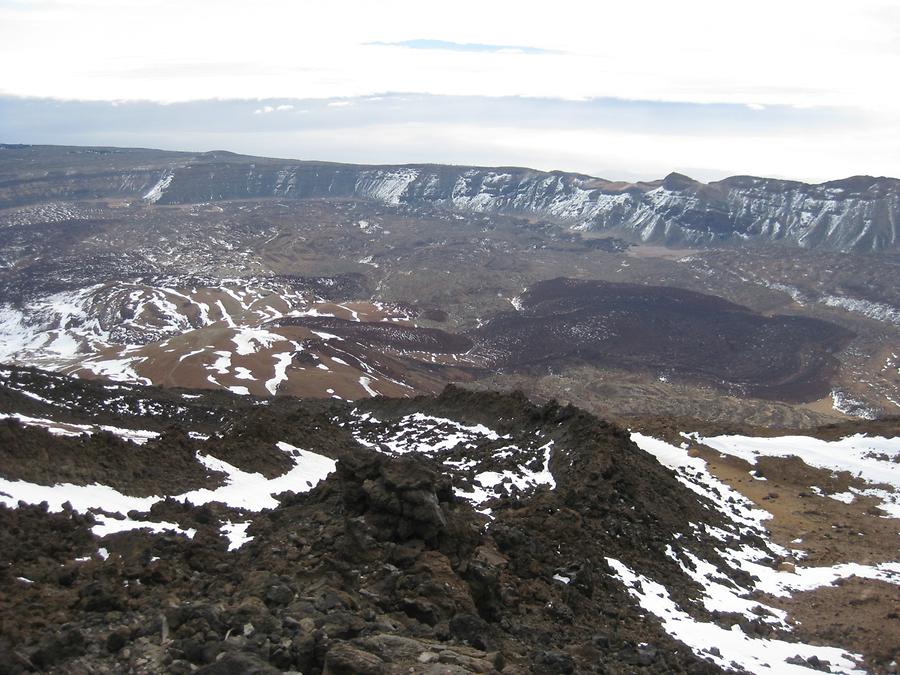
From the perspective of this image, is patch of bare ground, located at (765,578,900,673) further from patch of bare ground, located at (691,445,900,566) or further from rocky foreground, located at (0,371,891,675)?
patch of bare ground, located at (691,445,900,566)

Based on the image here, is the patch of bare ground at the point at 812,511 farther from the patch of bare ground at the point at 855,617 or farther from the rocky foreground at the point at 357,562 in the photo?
the patch of bare ground at the point at 855,617

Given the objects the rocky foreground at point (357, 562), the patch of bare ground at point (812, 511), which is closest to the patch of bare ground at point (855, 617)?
the rocky foreground at point (357, 562)

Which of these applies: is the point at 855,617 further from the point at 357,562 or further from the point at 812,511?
the point at 357,562

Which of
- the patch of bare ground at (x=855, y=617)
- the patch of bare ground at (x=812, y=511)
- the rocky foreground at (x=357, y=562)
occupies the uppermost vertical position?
the rocky foreground at (x=357, y=562)

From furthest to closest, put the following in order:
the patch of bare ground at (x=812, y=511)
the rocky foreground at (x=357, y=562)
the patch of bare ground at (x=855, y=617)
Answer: the patch of bare ground at (x=812, y=511)
the patch of bare ground at (x=855, y=617)
the rocky foreground at (x=357, y=562)

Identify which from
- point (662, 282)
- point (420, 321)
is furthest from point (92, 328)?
point (662, 282)

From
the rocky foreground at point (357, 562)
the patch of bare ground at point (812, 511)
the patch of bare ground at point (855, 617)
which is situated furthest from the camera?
the patch of bare ground at point (812, 511)

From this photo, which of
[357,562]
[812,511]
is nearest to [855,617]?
[812,511]

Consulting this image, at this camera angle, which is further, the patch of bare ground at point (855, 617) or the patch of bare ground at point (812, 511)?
the patch of bare ground at point (812, 511)
